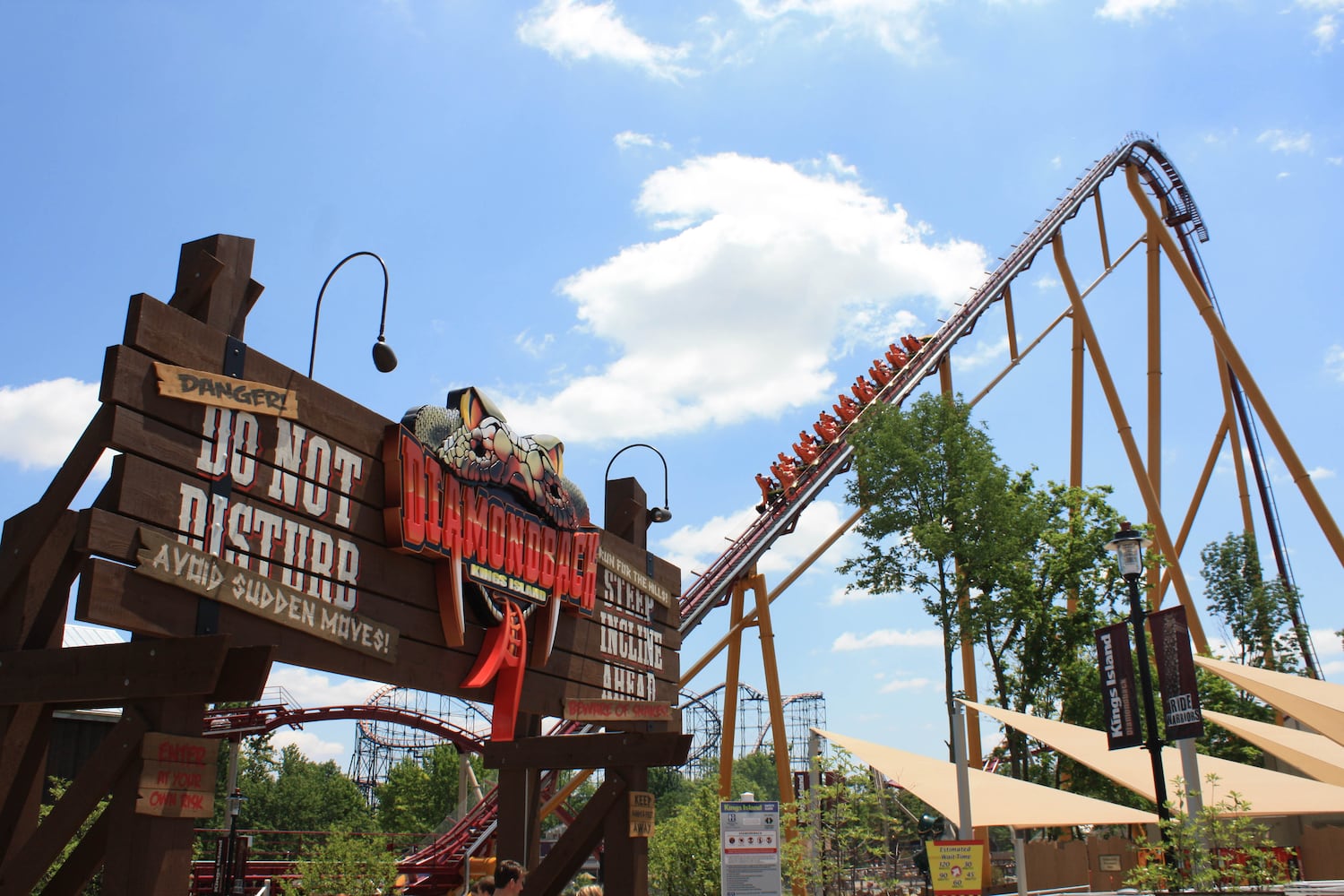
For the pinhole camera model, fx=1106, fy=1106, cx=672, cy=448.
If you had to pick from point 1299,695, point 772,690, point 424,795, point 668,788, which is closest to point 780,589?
point 772,690

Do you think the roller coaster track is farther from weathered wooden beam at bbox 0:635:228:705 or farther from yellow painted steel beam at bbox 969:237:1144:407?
weathered wooden beam at bbox 0:635:228:705

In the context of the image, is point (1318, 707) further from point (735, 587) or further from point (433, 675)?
point (735, 587)

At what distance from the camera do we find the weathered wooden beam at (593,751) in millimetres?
7508

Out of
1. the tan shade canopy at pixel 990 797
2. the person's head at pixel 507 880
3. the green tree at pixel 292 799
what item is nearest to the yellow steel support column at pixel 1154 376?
the tan shade canopy at pixel 990 797

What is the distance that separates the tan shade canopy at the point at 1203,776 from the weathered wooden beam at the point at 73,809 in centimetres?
1094

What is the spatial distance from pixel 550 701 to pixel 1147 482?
19529 mm

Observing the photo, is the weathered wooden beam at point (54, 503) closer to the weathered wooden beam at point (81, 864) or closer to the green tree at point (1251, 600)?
the weathered wooden beam at point (81, 864)

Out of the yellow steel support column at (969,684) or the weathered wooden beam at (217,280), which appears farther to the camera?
the yellow steel support column at (969,684)

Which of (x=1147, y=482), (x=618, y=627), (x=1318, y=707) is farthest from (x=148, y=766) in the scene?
(x=1147, y=482)

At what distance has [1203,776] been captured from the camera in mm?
14172

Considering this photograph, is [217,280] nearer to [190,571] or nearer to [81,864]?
[190,571]

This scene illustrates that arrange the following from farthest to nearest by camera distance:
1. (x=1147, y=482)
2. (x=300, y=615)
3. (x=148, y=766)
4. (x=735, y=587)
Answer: (x=1147, y=482) < (x=735, y=587) < (x=300, y=615) < (x=148, y=766)

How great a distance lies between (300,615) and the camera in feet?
17.5

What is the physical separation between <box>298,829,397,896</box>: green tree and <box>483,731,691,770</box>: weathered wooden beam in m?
8.13
